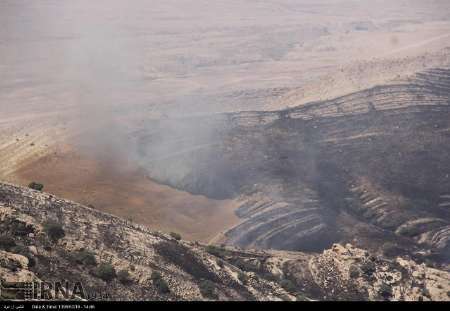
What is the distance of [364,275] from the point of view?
1607 inches

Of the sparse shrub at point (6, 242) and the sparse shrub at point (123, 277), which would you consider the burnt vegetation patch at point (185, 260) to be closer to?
the sparse shrub at point (123, 277)

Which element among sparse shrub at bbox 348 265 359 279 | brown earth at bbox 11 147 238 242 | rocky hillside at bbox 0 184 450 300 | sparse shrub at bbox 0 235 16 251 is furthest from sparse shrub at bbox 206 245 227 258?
sparse shrub at bbox 0 235 16 251

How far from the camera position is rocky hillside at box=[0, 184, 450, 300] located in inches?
1013

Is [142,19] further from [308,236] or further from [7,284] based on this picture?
[7,284]

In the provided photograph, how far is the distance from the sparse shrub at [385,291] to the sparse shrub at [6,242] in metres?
25.0

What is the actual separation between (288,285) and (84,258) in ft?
47.3

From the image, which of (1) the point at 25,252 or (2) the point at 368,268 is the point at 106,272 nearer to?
(1) the point at 25,252

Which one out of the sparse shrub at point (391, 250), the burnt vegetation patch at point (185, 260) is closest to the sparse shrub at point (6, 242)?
the burnt vegetation patch at point (185, 260)

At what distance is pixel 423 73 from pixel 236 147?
25.5 m

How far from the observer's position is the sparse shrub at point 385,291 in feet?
131

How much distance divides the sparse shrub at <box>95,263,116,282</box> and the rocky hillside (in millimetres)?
50

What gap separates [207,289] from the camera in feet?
96.6
